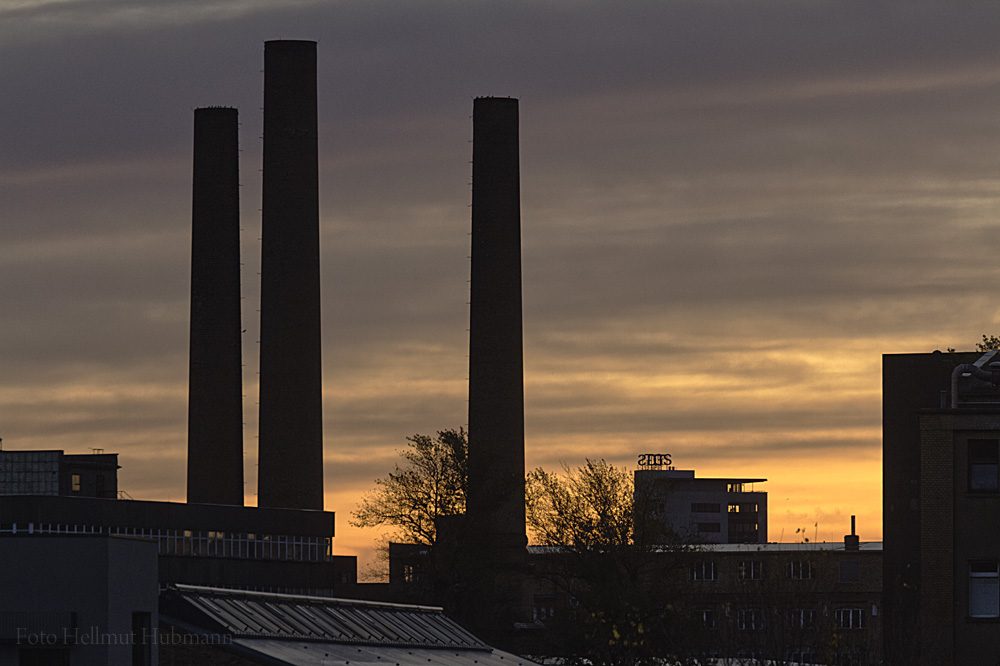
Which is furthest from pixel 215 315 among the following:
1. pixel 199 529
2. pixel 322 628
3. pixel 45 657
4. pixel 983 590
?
pixel 45 657

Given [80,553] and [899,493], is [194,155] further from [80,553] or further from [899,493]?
[80,553]

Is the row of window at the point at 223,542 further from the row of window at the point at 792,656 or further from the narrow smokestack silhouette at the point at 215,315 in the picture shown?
Result: the row of window at the point at 792,656

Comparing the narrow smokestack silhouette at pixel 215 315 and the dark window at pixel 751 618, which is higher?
the narrow smokestack silhouette at pixel 215 315

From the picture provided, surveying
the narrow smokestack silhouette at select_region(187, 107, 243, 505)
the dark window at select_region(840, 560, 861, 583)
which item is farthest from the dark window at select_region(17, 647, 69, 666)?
the dark window at select_region(840, 560, 861, 583)

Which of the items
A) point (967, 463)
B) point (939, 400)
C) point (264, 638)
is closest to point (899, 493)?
point (939, 400)

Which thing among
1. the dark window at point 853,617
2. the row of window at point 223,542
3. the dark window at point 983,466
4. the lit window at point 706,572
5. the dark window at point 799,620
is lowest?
the dark window at point 853,617

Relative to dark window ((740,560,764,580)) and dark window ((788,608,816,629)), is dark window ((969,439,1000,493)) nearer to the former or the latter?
dark window ((788,608,816,629))

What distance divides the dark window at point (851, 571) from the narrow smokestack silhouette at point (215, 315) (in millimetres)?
43645

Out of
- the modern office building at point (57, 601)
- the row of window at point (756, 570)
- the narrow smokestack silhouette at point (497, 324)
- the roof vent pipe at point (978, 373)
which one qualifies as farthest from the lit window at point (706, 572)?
the modern office building at point (57, 601)

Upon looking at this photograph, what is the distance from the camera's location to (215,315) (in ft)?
357

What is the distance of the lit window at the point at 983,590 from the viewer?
6625cm

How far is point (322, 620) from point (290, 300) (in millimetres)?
48475

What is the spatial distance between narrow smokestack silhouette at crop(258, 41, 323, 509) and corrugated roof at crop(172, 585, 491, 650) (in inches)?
1352

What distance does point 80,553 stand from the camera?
4222 cm
